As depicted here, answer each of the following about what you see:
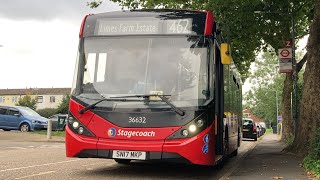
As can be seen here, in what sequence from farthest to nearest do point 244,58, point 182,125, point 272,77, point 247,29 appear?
point 272,77 < point 244,58 < point 247,29 < point 182,125

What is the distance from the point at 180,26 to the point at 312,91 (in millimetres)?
7169

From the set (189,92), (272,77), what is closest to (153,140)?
(189,92)

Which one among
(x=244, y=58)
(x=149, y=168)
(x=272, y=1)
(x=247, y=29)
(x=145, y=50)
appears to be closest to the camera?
(x=145, y=50)

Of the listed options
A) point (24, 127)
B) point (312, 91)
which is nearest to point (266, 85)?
point (24, 127)

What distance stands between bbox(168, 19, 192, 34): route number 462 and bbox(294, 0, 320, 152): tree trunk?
23.0 feet

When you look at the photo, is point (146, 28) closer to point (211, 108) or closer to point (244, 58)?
point (211, 108)

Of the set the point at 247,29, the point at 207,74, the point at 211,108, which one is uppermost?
the point at 247,29

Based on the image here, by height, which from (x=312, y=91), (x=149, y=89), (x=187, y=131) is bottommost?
(x=187, y=131)

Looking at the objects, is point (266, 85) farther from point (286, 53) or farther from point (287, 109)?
point (286, 53)

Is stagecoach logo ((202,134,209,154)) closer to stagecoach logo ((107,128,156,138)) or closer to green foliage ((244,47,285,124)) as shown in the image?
stagecoach logo ((107,128,156,138))

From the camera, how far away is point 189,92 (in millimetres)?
9672

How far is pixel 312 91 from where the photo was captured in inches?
623

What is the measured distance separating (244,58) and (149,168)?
72.0 feet

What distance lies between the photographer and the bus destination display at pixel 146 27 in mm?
10211
